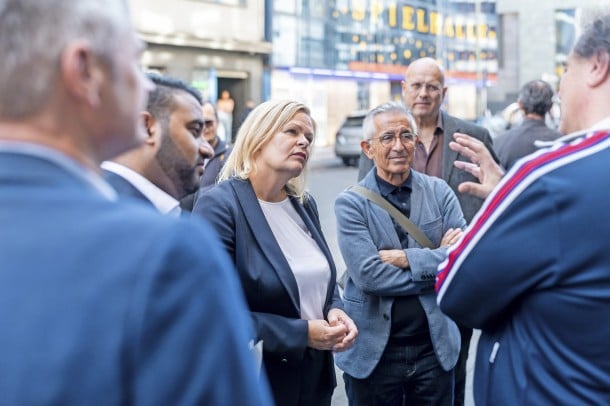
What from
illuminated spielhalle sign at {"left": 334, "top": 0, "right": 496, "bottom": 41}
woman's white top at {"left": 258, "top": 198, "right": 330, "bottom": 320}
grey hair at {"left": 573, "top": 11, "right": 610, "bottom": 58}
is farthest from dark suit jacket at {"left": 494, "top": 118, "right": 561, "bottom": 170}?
illuminated spielhalle sign at {"left": 334, "top": 0, "right": 496, "bottom": 41}

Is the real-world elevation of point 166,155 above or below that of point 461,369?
above

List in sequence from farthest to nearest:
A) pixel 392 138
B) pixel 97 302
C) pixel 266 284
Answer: pixel 392 138, pixel 266 284, pixel 97 302

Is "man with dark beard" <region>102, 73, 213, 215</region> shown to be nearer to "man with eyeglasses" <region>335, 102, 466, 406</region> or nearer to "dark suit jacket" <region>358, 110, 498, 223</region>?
"man with eyeglasses" <region>335, 102, 466, 406</region>

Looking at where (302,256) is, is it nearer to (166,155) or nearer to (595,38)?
(166,155)

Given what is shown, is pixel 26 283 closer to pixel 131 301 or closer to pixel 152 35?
pixel 131 301

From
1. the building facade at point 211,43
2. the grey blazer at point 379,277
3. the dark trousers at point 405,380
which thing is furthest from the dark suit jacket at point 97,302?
the building facade at point 211,43

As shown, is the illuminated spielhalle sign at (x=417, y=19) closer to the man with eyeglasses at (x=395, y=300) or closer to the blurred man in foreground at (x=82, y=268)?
the man with eyeglasses at (x=395, y=300)

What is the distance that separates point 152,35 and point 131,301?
24167mm

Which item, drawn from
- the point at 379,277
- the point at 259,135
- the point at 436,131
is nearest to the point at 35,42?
the point at 259,135

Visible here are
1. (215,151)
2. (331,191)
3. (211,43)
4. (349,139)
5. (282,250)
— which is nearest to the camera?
(282,250)

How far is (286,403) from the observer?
126 inches

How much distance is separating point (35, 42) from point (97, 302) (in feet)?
1.26

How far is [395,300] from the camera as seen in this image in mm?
3637

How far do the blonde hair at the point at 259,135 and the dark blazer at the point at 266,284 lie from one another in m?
0.21
